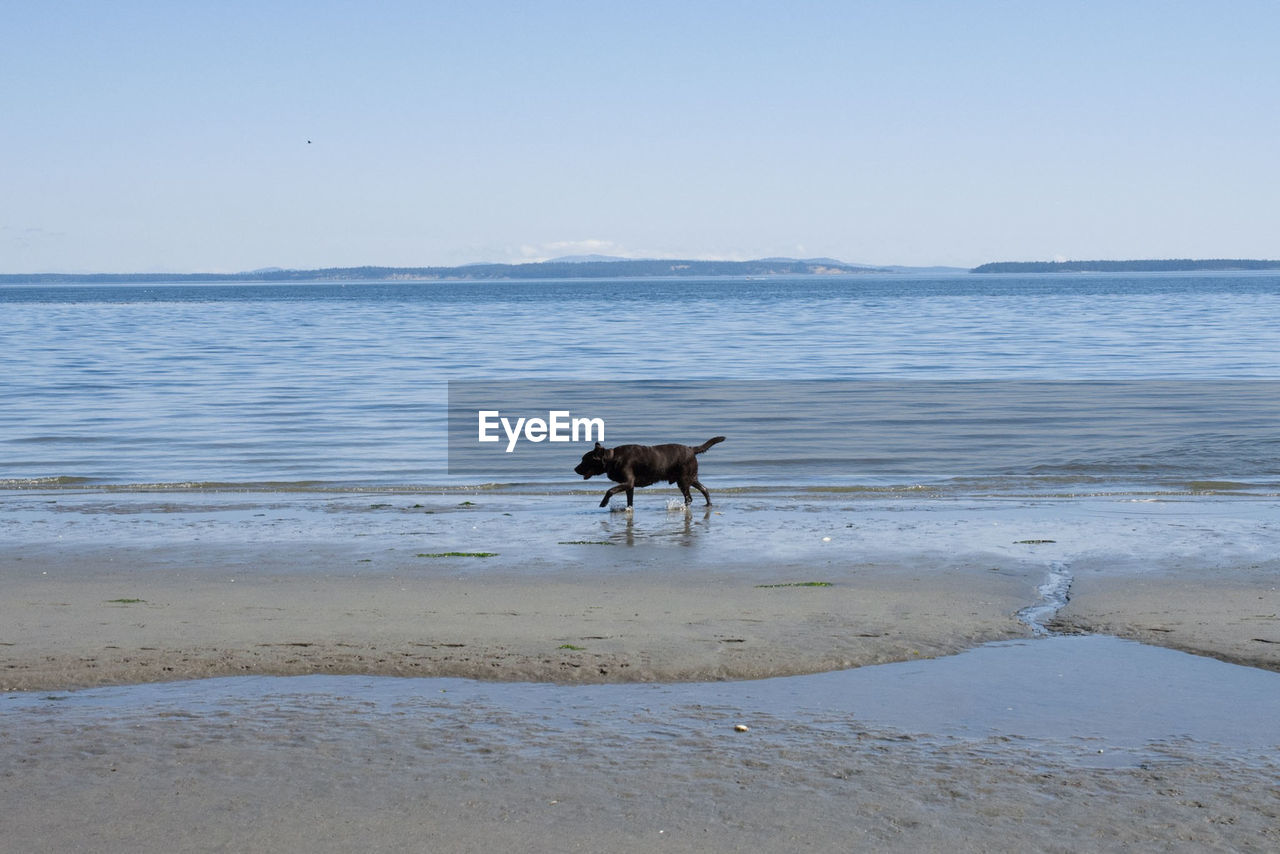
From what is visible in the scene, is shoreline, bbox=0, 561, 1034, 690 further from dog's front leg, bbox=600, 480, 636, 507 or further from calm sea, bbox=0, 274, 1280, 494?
calm sea, bbox=0, 274, 1280, 494

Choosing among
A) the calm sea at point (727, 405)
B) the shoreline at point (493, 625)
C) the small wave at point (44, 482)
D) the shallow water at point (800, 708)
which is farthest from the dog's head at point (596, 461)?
the shallow water at point (800, 708)

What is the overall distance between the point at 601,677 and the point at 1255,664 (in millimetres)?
3536

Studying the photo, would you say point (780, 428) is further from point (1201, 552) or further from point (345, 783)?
point (345, 783)

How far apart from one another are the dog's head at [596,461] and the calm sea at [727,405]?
3.14 meters

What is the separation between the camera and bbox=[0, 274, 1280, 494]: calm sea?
64.0 feet

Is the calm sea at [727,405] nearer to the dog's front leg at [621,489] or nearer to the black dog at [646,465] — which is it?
the black dog at [646,465]

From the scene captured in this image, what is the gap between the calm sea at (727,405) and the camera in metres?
19.5

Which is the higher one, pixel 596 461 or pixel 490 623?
pixel 596 461

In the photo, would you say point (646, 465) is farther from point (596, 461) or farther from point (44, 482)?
point (44, 482)

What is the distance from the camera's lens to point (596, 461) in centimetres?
1522

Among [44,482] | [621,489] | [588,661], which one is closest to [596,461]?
[621,489]

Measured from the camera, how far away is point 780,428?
25156mm

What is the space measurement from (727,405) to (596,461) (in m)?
14.9

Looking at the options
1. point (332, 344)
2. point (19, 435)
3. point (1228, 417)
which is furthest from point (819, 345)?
point (19, 435)
